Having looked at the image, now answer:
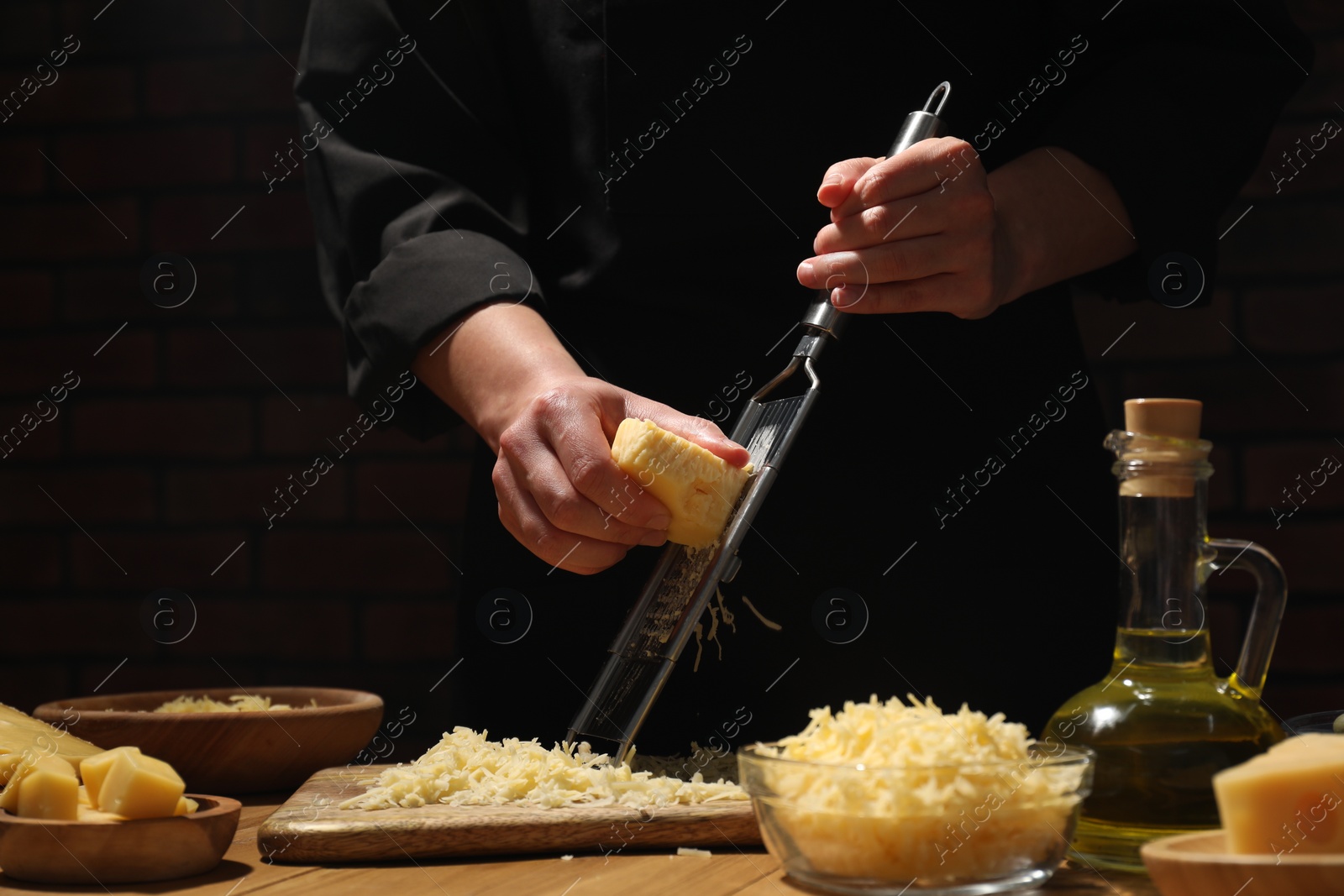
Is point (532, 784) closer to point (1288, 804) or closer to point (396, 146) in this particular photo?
point (1288, 804)

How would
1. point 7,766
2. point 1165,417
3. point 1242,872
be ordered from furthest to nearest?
point 7,766 < point 1165,417 < point 1242,872

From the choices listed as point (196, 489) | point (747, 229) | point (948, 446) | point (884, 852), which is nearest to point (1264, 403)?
point (948, 446)

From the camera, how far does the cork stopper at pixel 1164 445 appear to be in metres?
0.67

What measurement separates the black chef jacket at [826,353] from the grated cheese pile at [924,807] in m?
0.54

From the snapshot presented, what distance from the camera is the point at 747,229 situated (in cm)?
120

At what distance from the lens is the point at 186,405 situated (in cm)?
220

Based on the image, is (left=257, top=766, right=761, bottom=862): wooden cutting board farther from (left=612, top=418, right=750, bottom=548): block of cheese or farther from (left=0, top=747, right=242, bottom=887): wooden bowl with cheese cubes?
(left=612, top=418, right=750, bottom=548): block of cheese

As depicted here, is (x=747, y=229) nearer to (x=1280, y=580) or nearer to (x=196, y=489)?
(x=1280, y=580)

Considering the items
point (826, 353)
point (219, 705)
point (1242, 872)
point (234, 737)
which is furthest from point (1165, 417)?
point (219, 705)

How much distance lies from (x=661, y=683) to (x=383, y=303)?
0.46m

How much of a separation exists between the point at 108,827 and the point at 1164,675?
569 mm

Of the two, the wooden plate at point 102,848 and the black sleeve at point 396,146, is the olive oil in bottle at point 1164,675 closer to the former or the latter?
the wooden plate at point 102,848

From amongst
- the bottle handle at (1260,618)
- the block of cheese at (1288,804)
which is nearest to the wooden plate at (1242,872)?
the block of cheese at (1288,804)

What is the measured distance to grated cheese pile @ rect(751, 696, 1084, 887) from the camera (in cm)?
59
